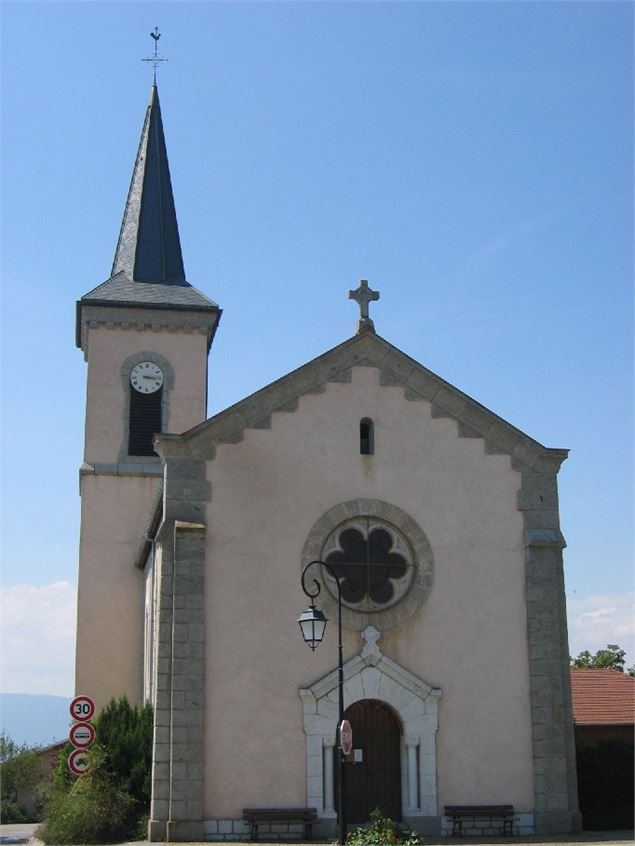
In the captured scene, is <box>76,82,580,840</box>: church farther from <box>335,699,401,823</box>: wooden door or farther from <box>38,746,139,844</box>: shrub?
<box>38,746,139,844</box>: shrub

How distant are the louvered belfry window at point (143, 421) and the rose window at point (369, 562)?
9966 mm

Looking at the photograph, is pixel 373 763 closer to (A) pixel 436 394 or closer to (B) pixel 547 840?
(B) pixel 547 840

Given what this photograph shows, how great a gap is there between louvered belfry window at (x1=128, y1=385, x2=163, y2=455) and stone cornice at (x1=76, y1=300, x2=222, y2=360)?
177cm

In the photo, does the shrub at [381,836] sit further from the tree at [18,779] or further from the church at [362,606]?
the tree at [18,779]

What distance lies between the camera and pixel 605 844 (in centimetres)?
1658

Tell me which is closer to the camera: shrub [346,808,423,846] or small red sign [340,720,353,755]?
small red sign [340,720,353,755]

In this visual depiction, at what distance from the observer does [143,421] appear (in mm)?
28812

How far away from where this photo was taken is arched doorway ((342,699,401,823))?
61.2 ft

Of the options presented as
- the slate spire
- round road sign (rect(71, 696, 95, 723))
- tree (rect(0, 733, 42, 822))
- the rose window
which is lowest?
tree (rect(0, 733, 42, 822))

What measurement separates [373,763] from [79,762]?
5.08 m

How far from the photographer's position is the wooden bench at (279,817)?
17.8m

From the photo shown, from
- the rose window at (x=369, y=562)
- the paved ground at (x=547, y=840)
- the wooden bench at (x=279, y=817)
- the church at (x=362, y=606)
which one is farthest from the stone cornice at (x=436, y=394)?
the wooden bench at (x=279, y=817)

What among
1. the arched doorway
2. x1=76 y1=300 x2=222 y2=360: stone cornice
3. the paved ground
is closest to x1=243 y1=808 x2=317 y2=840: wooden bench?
the paved ground

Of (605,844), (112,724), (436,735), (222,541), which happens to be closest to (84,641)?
(112,724)
